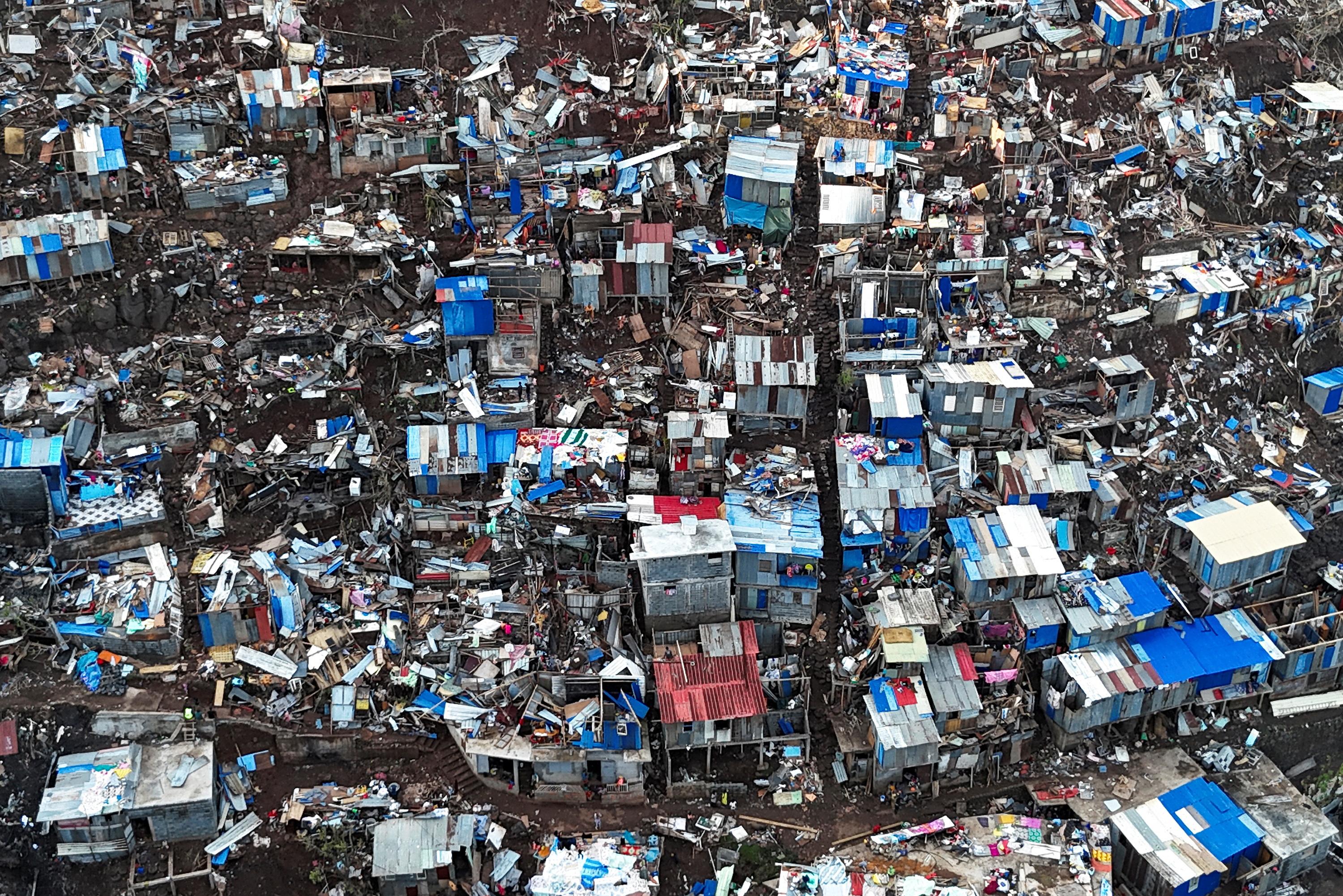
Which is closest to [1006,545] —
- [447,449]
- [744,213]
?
[744,213]

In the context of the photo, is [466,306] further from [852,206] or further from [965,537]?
[965,537]

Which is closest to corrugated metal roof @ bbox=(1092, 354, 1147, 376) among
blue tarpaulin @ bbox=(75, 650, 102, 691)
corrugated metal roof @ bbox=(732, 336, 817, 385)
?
corrugated metal roof @ bbox=(732, 336, 817, 385)

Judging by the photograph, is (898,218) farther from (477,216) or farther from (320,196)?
(320,196)

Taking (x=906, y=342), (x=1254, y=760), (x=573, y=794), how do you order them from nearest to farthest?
(x=573, y=794) → (x=1254, y=760) → (x=906, y=342)

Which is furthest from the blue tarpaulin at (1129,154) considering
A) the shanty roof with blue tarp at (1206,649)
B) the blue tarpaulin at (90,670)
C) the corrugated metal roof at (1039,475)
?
the blue tarpaulin at (90,670)

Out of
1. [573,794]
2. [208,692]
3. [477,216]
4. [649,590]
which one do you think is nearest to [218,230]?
[477,216]

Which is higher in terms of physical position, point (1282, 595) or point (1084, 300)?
point (1084, 300)
